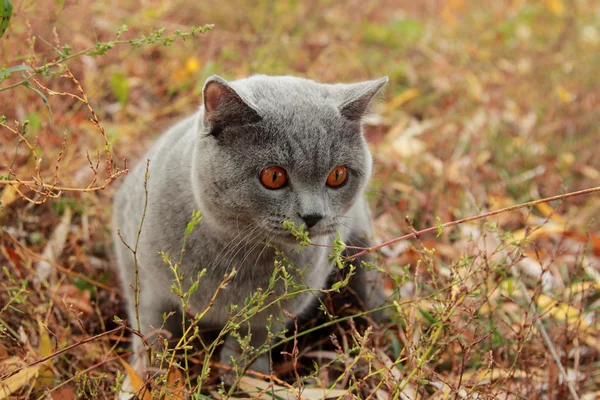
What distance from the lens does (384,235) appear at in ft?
9.16

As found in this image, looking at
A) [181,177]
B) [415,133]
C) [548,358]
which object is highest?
[181,177]

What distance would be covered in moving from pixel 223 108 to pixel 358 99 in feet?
1.30

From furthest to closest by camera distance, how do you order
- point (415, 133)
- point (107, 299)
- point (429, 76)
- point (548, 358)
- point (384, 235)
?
point (429, 76) < point (415, 133) < point (384, 235) < point (107, 299) < point (548, 358)

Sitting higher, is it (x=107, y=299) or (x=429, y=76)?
(x=429, y=76)

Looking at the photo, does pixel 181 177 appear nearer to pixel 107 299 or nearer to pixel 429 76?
pixel 107 299

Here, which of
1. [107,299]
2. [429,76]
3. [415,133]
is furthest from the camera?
[429,76]

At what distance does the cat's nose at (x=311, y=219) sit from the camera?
158 centimetres

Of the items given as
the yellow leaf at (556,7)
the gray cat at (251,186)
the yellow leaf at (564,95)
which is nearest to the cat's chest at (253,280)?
the gray cat at (251,186)

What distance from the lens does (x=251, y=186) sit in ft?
5.32

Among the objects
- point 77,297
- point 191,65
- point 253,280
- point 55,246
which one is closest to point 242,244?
point 253,280

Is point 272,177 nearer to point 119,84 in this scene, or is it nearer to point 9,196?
point 9,196

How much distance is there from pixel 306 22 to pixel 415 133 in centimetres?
140

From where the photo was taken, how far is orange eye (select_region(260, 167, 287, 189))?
5.31ft

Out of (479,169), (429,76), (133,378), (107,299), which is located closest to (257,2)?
(429,76)
